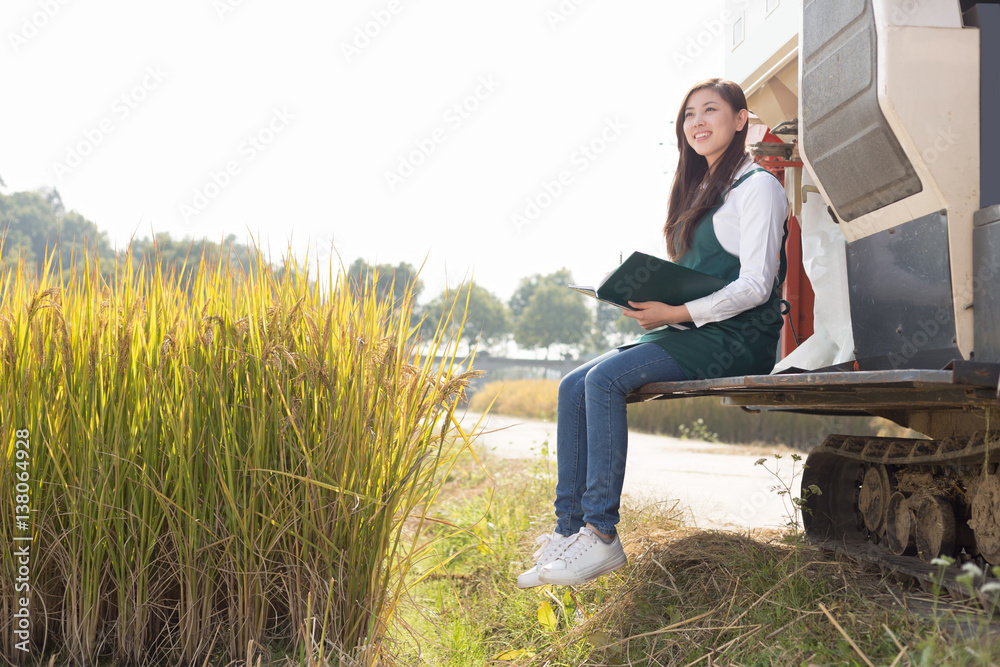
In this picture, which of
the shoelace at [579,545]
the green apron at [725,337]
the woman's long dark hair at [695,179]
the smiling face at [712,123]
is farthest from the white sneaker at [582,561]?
the smiling face at [712,123]

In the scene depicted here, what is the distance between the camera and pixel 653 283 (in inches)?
112

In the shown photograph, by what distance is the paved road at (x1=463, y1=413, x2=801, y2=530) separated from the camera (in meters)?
5.17

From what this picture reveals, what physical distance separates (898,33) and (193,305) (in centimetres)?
254

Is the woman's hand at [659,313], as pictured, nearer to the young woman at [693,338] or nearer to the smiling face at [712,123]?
the young woman at [693,338]

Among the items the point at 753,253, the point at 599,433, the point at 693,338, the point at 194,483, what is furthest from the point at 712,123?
the point at 194,483

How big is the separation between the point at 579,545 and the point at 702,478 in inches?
214

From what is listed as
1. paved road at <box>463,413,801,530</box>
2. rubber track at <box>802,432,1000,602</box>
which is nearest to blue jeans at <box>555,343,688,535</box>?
paved road at <box>463,413,801,530</box>

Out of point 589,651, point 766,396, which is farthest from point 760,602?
point 766,396

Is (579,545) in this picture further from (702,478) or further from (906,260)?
(702,478)

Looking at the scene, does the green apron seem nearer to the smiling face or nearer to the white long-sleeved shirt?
the white long-sleeved shirt

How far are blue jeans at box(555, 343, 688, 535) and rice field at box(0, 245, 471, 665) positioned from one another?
0.59 metres

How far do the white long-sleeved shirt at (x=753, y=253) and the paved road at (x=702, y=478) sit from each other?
900mm

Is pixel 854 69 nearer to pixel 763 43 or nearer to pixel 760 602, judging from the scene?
pixel 763 43

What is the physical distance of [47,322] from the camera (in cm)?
265
